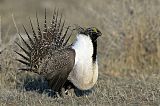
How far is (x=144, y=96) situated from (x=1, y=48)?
2389 millimetres

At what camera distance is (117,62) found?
8539 mm

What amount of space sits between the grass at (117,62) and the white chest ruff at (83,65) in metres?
0.21

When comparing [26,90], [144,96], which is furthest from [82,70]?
[26,90]

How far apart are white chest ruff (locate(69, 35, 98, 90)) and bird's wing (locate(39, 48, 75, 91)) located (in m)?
0.05

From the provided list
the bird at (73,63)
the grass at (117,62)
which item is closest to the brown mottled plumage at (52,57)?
the bird at (73,63)

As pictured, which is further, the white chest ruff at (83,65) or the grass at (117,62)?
the grass at (117,62)

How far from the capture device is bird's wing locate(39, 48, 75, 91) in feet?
19.5

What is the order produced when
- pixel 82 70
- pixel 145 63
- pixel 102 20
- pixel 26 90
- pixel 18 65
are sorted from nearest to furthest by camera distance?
pixel 82 70 < pixel 26 90 < pixel 18 65 < pixel 145 63 < pixel 102 20

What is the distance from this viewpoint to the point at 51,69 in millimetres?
6156

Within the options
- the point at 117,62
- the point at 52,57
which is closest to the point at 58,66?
the point at 52,57

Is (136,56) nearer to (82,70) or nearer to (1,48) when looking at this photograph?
(1,48)

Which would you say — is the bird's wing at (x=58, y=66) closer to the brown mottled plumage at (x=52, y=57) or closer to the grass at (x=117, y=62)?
the brown mottled plumage at (x=52, y=57)

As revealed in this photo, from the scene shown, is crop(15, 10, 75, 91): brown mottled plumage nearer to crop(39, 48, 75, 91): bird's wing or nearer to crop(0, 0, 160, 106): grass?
crop(39, 48, 75, 91): bird's wing

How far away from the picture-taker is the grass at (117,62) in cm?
606
